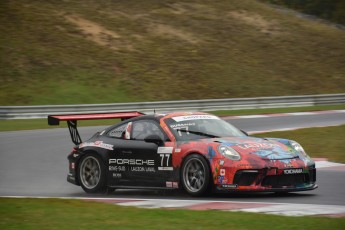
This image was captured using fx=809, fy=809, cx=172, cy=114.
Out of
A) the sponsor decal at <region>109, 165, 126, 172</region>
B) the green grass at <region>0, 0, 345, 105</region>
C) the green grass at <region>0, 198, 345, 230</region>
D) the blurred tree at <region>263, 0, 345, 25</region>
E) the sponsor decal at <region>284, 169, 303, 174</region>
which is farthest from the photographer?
the blurred tree at <region>263, 0, 345, 25</region>

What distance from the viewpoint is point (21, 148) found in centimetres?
1767

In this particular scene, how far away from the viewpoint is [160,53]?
39969 millimetres

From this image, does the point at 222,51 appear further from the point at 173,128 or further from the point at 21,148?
the point at 173,128

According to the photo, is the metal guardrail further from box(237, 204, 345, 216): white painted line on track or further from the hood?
box(237, 204, 345, 216): white painted line on track

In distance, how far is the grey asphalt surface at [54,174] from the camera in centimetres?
1050

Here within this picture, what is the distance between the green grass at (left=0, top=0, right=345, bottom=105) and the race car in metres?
20.6

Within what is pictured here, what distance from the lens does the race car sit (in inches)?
404

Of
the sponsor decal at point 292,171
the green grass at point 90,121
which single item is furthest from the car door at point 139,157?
the green grass at point 90,121

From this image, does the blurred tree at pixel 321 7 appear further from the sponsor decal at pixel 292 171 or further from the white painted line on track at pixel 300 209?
the white painted line on track at pixel 300 209

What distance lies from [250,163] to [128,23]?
33449mm

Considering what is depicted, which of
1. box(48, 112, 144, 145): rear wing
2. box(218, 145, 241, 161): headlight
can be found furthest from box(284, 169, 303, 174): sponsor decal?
box(48, 112, 144, 145): rear wing

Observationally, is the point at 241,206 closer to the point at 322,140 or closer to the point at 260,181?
the point at 260,181

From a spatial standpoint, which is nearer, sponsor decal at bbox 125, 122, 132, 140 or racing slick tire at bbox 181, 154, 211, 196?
racing slick tire at bbox 181, 154, 211, 196

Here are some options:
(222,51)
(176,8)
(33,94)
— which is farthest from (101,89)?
(176,8)
